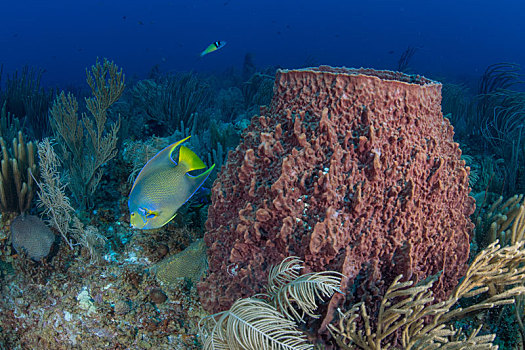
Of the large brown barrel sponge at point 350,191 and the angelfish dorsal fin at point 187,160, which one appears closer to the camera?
the large brown barrel sponge at point 350,191

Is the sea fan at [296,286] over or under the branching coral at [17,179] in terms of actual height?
→ over

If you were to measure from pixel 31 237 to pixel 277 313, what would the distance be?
8.63 feet

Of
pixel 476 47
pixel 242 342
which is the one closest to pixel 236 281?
pixel 242 342

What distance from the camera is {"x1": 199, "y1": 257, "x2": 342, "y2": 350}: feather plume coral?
1.61 m

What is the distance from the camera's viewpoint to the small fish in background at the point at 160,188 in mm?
2283

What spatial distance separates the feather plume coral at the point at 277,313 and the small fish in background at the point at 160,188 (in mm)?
943

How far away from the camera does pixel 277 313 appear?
165 centimetres

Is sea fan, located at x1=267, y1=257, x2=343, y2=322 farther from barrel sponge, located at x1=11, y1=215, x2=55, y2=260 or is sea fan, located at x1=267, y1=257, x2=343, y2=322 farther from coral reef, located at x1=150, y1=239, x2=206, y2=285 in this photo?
barrel sponge, located at x1=11, y1=215, x2=55, y2=260

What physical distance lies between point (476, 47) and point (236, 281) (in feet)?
256

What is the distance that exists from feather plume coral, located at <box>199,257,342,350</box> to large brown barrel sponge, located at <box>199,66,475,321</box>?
4.5 inches

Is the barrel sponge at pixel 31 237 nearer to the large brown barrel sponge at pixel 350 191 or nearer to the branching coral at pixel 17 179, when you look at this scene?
the branching coral at pixel 17 179

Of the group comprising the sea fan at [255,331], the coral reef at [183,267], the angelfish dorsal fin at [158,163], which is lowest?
the coral reef at [183,267]

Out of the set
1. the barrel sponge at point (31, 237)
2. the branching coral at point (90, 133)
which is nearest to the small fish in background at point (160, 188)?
the barrel sponge at point (31, 237)

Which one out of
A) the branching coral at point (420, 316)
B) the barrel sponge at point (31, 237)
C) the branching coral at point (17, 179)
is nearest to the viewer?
the branching coral at point (420, 316)
